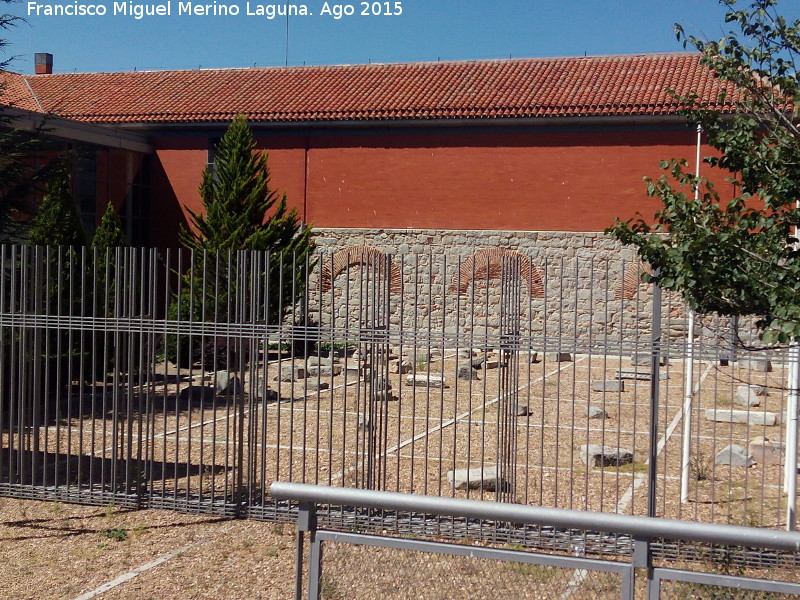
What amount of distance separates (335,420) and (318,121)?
13.6 m

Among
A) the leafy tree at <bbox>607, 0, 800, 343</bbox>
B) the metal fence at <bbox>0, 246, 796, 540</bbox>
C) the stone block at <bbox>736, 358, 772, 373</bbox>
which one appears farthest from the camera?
the metal fence at <bbox>0, 246, 796, 540</bbox>

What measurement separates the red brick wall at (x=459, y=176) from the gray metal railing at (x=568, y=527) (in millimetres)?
18678

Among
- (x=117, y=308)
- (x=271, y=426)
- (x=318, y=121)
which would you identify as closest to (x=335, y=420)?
(x=271, y=426)

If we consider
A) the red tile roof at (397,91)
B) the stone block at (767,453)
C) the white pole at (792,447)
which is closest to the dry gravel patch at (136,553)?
the white pole at (792,447)

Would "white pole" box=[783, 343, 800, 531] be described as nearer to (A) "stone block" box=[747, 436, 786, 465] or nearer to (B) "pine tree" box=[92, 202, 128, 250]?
(A) "stone block" box=[747, 436, 786, 465]

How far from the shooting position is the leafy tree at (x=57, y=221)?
48.4ft

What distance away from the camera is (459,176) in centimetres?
2375

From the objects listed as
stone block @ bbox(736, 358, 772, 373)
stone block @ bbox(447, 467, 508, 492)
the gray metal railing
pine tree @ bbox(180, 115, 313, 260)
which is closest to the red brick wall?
pine tree @ bbox(180, 115, 313, 260)

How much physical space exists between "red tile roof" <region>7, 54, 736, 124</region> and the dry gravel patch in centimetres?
1734

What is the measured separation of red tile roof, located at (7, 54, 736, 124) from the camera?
2312 cm

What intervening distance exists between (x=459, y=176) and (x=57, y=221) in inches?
445

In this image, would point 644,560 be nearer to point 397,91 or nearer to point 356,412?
point 356,412

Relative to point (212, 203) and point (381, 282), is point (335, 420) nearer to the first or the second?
point (381, 282)

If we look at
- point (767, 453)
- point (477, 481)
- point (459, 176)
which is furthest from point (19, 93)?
point (767, 453)
